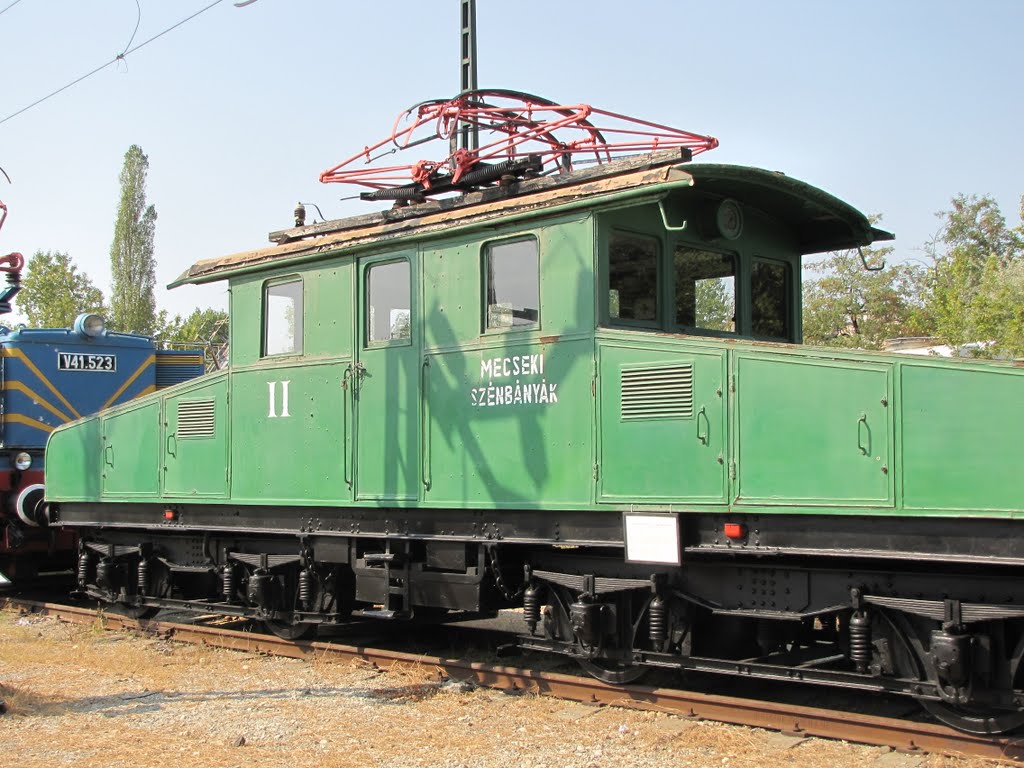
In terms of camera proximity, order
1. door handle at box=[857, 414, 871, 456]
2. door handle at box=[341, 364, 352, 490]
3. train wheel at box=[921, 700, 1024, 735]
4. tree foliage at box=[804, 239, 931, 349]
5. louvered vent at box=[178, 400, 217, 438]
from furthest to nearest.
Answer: tree foliage at box=[804, 239, 931, 349] → louvered vent at box=[178, 400, 217, 438] → door handle at box=[341, 364, 352, 490] → door handle at box=[857, 414, 871, 456] → train wheel at box=[921, 700, 1024, 735]

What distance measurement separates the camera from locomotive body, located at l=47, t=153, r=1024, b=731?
20.6 feet

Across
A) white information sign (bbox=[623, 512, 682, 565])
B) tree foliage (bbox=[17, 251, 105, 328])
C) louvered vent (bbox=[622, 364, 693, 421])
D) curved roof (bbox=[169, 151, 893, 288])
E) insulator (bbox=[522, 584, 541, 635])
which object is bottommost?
insulator (bbox=[522, 584, 541, 635])

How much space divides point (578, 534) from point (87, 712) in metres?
3.77

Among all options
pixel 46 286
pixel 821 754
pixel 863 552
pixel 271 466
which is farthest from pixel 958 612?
pixel 46 286

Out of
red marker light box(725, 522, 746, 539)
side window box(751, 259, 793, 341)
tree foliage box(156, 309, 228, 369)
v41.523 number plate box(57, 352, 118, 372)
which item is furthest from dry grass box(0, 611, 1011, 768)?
tree foliage box(156, 309, 228, 369)

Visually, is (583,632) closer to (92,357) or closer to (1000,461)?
(1000,461)

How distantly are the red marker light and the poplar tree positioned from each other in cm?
5320

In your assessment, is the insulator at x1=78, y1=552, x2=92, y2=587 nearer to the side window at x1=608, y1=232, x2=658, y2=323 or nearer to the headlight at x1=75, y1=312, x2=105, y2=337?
the headlight at x1=75, y1=312, x2=105, y2=337

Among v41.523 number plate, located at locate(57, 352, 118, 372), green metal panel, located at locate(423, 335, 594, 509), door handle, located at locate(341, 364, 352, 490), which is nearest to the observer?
green metal panel, located at locate(423, 335, 594, 509)

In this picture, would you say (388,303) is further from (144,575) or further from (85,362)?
(85,362)

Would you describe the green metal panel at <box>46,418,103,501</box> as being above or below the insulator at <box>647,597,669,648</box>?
above

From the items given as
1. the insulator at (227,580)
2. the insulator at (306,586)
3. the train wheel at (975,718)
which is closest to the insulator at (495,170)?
the insulator at (306,586)

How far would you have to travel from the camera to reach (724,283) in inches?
334

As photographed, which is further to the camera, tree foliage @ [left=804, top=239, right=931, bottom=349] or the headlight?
tree foliage @ [left=804, top=239, right=931, bottom=349]
